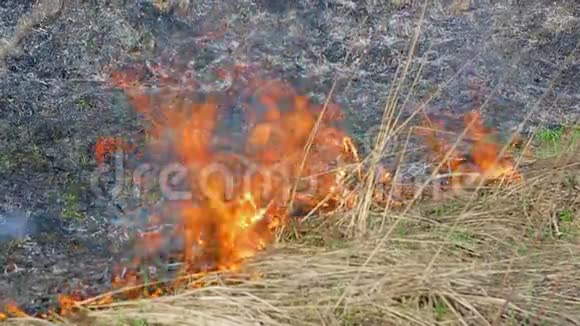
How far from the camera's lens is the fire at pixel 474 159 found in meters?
3.45

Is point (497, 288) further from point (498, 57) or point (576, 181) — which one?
point (498, 57)

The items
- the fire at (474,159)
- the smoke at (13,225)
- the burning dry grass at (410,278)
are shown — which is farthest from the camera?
the fire at (474,159)

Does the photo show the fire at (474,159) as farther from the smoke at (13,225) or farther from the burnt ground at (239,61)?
the smoke at (13,225)

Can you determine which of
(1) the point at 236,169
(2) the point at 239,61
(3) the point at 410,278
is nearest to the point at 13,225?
(1) the point at 236,169

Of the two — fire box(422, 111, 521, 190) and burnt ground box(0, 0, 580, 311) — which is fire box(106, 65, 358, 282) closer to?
burnt ground box(0, 0, 580, 311)

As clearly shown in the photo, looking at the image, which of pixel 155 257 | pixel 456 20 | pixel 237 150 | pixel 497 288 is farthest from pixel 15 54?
pixel 497 288

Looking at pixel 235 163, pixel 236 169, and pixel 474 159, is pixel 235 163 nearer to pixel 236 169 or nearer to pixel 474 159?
pixel 236 169

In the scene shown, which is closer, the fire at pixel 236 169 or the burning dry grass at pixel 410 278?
the burning dry grass at pixel 410 278

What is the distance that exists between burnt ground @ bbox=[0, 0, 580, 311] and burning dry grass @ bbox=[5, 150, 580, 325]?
0.61 metres

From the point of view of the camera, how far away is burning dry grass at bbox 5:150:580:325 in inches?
102

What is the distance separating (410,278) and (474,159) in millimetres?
1114

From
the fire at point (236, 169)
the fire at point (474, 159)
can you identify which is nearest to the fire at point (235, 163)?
the fire at point (236, 169)

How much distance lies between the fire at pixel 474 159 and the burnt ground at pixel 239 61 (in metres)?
0.24

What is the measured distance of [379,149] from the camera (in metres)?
3.12
